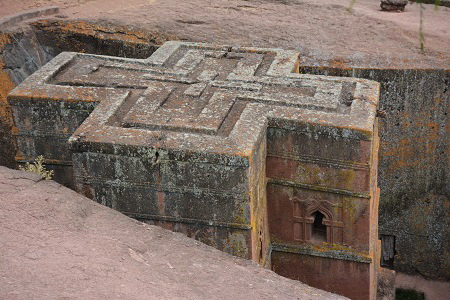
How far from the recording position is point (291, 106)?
6637 mm

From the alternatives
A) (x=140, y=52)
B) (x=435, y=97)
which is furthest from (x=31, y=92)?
(x=435, y=97)

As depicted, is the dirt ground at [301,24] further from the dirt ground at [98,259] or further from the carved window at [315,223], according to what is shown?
the dirt ground at [98,259]

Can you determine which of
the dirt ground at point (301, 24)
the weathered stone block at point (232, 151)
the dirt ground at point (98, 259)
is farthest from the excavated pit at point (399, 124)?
the dirt ground at point (98, 259)

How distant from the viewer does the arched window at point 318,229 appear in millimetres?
6914

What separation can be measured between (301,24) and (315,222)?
4.80 metres

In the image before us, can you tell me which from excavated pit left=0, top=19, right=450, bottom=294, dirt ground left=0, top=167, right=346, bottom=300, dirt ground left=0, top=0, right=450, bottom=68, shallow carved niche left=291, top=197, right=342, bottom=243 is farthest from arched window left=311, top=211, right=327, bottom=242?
dirt ground left=0, top=0, right=450, bottom=68

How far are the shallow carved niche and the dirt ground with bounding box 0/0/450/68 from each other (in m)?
3.13

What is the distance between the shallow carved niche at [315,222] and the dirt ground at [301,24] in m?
3.13

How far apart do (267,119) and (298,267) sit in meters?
1.80

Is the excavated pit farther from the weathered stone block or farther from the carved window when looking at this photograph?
the carved window

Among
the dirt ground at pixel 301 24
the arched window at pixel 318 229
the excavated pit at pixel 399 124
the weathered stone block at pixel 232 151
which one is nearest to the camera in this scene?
the weathered stone block at pixel 232 151

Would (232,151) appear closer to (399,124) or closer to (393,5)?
(399,124)

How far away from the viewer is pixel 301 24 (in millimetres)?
10781

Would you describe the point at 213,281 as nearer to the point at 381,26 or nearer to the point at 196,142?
the point at 196,142
